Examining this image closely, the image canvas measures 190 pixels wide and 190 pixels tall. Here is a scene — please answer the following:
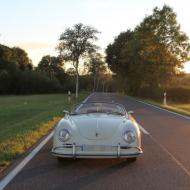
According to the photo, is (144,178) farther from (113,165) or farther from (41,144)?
(41,144)

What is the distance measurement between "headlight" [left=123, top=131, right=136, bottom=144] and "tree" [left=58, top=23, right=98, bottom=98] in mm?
47181

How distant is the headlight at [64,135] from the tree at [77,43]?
4703 cm

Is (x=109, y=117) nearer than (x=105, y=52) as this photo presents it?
Yes

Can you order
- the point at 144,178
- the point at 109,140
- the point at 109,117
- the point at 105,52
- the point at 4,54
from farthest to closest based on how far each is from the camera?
the point at 4,54, the point at 105,52, the point at 109,117, the point at 109,140, the point at 144,178

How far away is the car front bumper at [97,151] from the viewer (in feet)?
27.9

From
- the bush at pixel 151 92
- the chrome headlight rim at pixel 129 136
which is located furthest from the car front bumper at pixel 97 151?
the bush at pixel 151 92

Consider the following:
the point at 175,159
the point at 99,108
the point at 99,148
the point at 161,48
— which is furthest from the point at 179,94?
the point at 99,148

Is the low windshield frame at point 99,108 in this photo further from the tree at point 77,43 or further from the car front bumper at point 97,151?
the tree at point 77,43

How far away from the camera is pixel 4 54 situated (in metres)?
105

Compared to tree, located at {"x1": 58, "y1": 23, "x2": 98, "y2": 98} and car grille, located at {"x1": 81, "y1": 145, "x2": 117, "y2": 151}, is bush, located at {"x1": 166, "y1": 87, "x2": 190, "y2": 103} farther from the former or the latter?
car grille, located at {"x1": 81, "y1": 145, "x2": 117, "y2": 151}

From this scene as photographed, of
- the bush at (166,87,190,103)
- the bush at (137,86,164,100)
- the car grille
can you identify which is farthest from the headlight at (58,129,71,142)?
the bush at (166,87,190,103)

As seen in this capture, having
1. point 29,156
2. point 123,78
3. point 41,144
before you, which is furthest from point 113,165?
point 123,78

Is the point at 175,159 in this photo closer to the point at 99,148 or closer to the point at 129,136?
the point at 129,136

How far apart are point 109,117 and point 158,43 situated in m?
46.6
